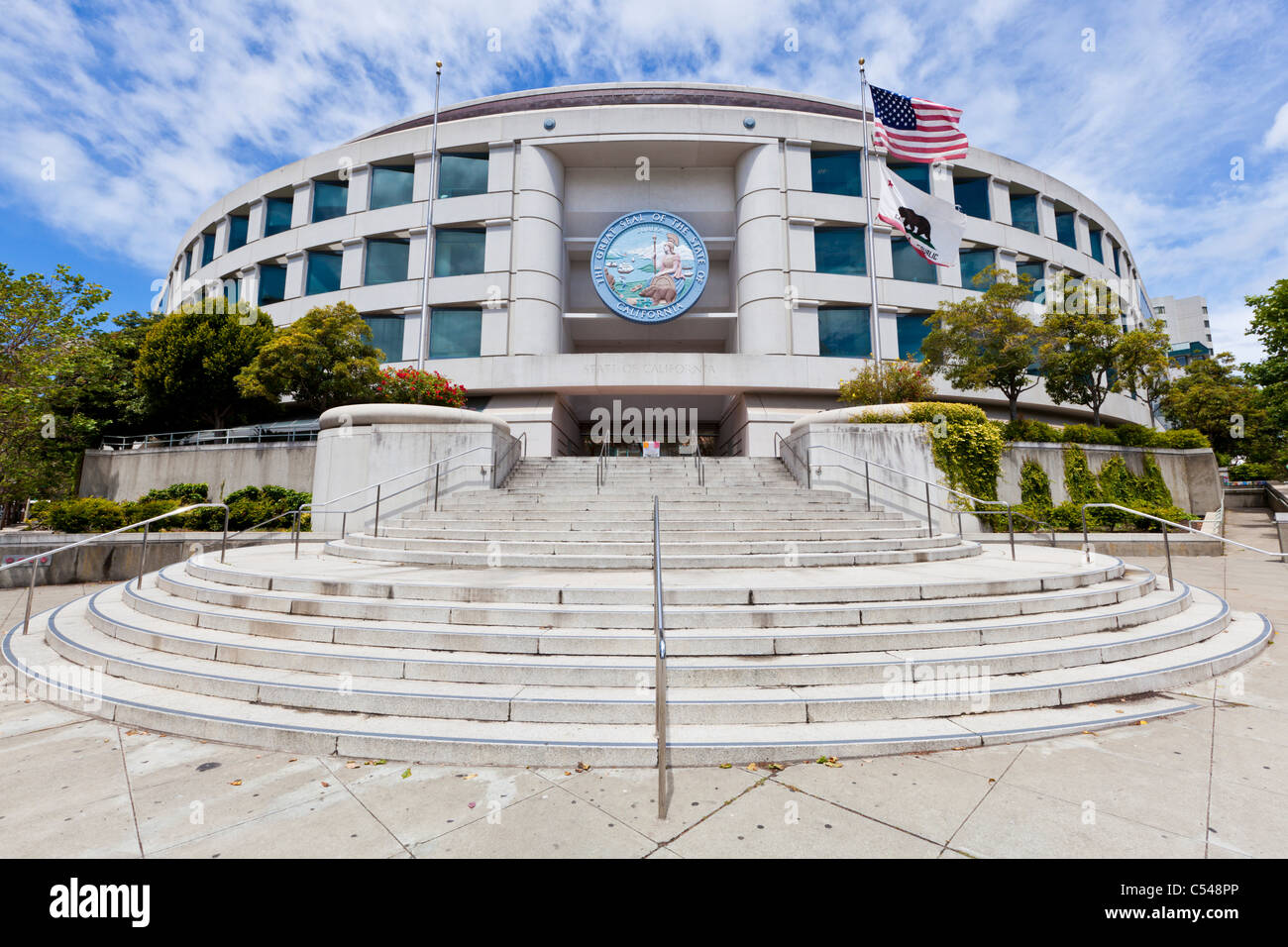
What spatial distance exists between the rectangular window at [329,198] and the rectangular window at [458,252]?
636 centimetres


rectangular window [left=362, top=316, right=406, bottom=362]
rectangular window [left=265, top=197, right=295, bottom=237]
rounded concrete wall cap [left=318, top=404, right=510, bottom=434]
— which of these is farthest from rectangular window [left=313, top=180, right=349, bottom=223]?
rounded concrete wall cap [left=318, top=404, right=510, bottom=434]

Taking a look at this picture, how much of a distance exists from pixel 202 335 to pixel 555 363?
15.3 meters

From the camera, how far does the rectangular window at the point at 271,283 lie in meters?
27.3

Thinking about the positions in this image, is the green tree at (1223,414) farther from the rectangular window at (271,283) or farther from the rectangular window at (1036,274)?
the rectangular window at (271,283)

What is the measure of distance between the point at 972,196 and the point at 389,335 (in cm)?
2949

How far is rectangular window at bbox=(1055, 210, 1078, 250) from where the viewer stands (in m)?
29.3

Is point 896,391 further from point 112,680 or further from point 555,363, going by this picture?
point 112,680

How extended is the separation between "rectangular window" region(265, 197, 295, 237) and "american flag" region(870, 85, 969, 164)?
94.3 feet

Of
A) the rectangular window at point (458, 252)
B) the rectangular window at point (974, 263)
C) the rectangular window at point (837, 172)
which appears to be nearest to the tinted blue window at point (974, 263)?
the rectangular window at point (974, 263)

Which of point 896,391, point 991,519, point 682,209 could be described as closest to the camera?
point 991,519

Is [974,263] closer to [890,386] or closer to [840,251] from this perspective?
[840,251]

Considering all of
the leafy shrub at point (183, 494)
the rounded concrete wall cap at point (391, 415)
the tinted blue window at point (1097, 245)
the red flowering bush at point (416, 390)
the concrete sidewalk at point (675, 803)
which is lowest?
the concrete sidewalk at point (675, 803)
